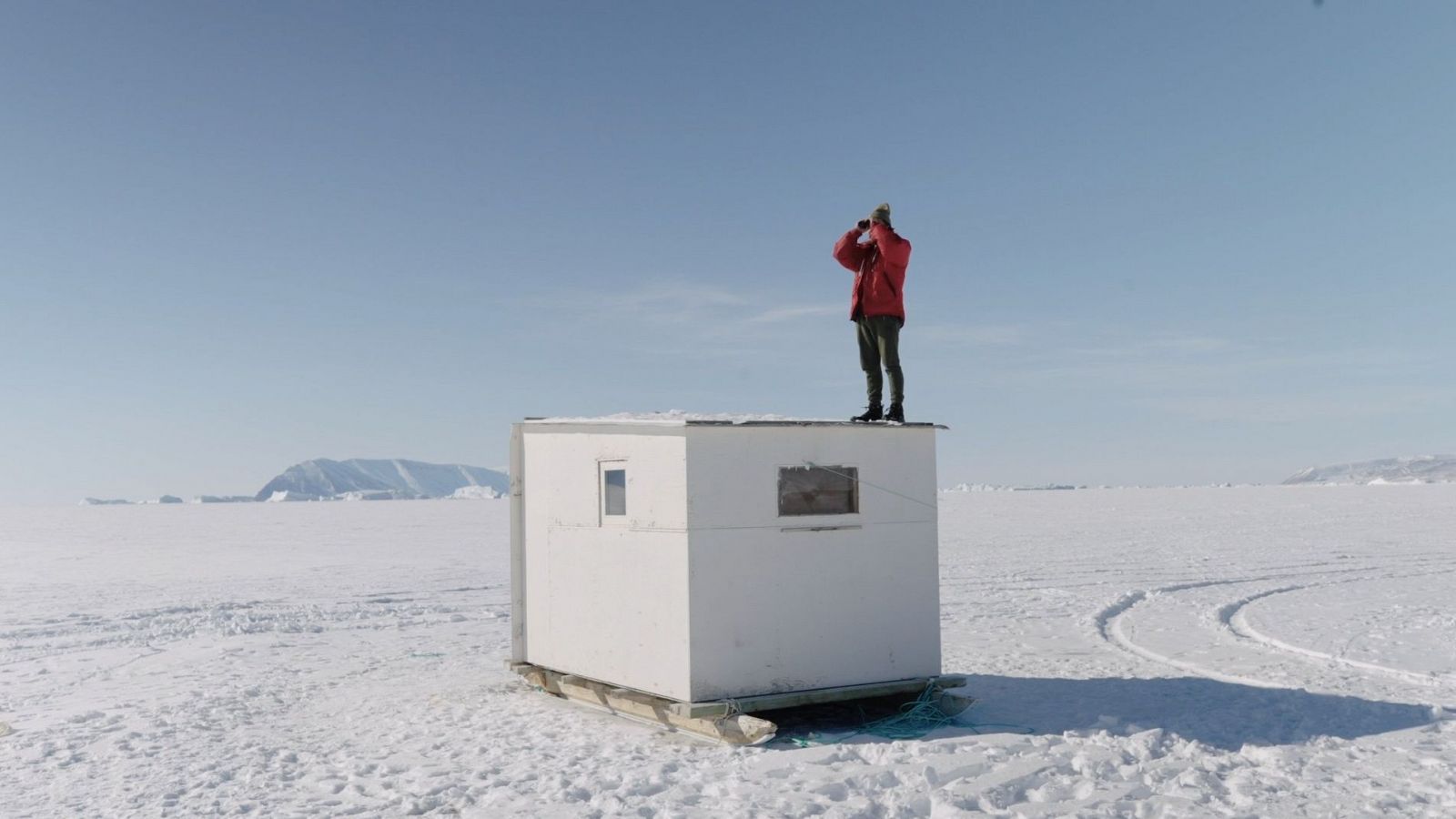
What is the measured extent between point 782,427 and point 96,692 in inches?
293

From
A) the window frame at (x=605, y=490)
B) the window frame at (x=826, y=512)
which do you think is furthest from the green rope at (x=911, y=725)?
the window frame at (x=605, y=490)

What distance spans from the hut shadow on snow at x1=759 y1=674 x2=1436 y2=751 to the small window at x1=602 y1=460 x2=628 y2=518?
6.89 ft

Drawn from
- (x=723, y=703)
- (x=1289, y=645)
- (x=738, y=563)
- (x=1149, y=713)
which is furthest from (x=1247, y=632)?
(x=723, y=703)

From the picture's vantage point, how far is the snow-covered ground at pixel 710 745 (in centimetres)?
697

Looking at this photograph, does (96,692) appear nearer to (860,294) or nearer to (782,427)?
(782,427)

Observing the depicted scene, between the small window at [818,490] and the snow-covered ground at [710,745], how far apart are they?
71.8 inches

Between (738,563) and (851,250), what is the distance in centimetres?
338

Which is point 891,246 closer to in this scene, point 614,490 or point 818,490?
point 818,490

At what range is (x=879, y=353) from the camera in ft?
33.8

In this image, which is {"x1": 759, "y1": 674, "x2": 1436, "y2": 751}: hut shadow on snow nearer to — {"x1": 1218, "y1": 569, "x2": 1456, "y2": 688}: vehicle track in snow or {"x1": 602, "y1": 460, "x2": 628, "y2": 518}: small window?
{"x1": 1218, "y1": 569, "x2": 1456, "y2": 688}: vehicle track in snow

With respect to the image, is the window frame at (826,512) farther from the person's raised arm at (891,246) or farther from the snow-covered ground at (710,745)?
the person's raised arm at (891,246)

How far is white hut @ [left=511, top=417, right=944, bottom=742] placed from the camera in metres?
8.32

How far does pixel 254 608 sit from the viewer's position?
1722 cm

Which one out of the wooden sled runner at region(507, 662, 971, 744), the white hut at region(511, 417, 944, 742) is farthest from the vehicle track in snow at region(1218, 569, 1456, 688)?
the white hut at region(511, 417, 944, 742)
